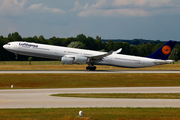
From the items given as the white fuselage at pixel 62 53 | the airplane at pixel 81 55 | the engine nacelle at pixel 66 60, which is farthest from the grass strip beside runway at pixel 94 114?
the white fuselage at pixel 62 53

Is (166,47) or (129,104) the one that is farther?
(166,47)

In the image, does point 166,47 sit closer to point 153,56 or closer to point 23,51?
point 153,56

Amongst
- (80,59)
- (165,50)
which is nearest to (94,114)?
(80,59)

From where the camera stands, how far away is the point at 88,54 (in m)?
57.2

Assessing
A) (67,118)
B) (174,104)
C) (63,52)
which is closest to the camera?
(67,118)

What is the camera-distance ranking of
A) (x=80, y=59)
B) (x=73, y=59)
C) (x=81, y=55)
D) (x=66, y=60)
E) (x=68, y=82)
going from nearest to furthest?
(x=68, y=82), (x=66, y=60), (x=80, y=59), (x=73, y=59), (x=81, y=55)

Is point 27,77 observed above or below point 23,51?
below

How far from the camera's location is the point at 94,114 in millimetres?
15922

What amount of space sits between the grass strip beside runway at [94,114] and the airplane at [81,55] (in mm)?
36887

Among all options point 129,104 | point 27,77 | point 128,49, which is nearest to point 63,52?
point 27,77

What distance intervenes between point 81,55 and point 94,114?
40.9m

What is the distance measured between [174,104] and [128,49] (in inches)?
5786

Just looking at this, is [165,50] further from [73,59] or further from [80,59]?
[73,59]

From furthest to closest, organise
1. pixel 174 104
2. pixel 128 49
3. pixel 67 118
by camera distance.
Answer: pixel 128 49
pixel 174 104
pixel 67 118
